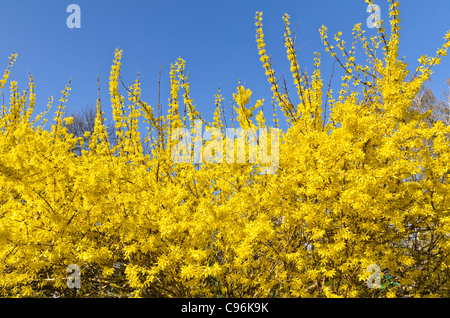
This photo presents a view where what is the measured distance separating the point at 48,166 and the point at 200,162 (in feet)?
6.51

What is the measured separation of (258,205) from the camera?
10.4ft

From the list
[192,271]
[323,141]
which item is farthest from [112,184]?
[323,141]

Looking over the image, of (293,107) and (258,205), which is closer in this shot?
(258,205)

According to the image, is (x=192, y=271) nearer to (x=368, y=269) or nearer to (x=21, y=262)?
(x=368, y=269)

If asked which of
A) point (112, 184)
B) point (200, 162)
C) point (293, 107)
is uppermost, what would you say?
point (293, 107)

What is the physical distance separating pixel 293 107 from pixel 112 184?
107 inches

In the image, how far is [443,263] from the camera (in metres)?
3.12
